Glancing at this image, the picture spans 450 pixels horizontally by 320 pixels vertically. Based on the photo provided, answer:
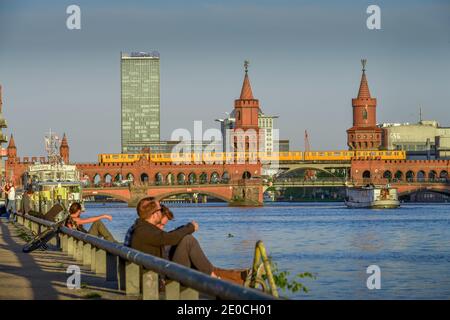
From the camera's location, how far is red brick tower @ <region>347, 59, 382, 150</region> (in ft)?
540

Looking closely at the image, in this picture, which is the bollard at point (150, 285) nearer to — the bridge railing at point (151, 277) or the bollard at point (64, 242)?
the bridge railing at point (151, 277)

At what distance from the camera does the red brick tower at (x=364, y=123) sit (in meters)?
165

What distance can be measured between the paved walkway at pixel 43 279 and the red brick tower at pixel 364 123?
143723 millimetres

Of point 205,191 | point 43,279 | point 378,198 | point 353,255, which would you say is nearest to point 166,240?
point 43,279

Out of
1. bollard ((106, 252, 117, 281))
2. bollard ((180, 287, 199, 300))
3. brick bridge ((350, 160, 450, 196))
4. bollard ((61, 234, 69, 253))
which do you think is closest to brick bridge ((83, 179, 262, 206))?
brick bridge ((350, 160, 450, 196))

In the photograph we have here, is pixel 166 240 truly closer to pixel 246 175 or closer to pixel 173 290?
pixel 173 290

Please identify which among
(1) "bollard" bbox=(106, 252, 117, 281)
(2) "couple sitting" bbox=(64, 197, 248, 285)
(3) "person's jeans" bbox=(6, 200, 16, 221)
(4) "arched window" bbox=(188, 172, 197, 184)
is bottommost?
(4) "arched window" bbox=(188, 172, 197, 184)

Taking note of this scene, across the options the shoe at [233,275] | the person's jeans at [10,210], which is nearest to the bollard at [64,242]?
the shoe at [233,275]

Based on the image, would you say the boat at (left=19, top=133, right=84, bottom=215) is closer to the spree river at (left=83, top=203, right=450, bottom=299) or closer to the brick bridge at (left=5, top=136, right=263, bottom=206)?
the spree river at (left=83, top=203, right=450, bottom=299)

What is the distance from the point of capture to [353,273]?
98.4ft

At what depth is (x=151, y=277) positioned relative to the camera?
13281 millimetres

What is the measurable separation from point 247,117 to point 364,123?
1948 centimetres
